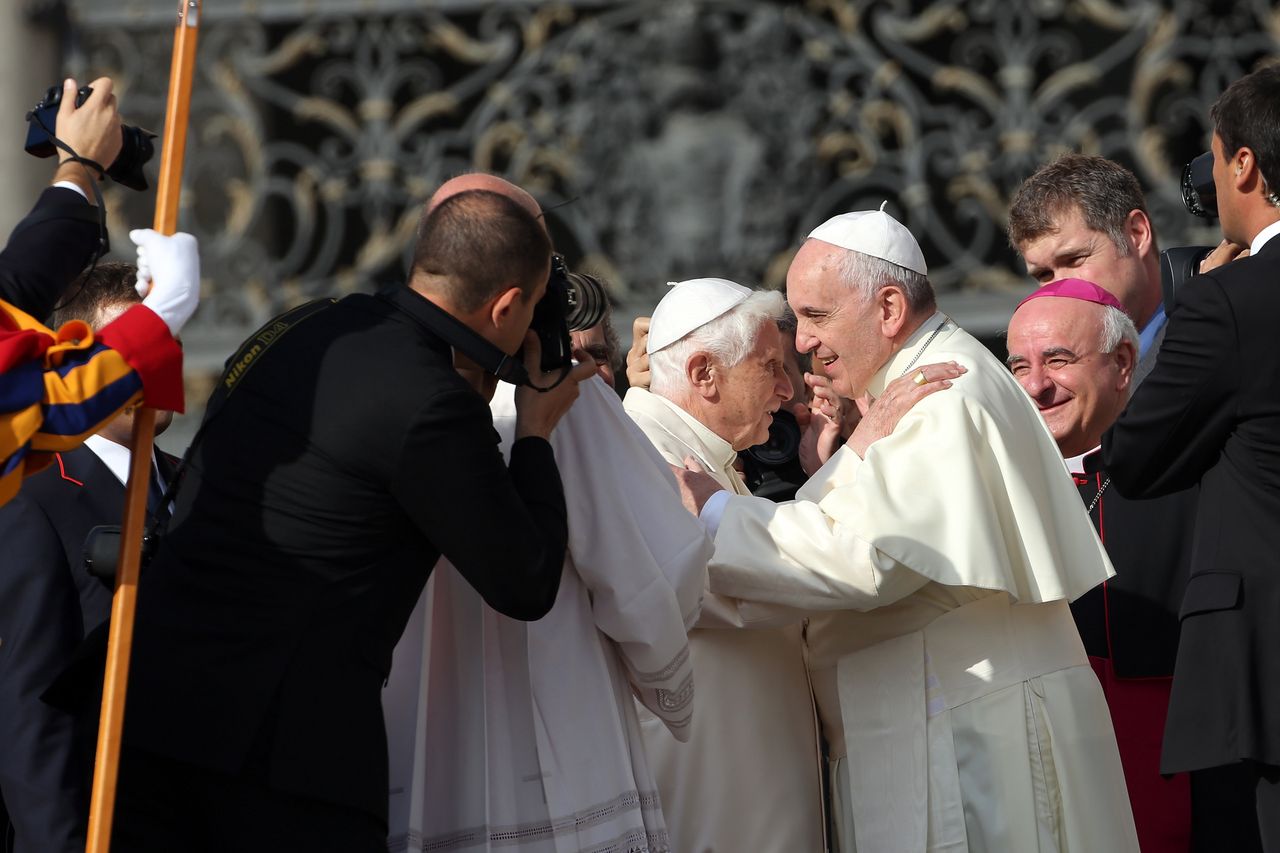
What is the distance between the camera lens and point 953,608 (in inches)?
146

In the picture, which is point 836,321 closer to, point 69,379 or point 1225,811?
point 1225,811

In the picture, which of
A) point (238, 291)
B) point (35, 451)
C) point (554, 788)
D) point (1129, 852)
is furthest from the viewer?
point (238, 291)

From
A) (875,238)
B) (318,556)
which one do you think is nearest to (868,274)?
(875,238)

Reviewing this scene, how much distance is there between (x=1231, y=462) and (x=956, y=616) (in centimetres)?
65

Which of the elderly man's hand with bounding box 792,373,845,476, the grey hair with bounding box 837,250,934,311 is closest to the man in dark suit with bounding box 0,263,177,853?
the grey hair with bounding box 837,250,934,311

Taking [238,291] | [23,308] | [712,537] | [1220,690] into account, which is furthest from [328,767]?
[238,291]

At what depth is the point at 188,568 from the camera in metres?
2.88

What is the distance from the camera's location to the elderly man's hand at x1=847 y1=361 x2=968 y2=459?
147 inches

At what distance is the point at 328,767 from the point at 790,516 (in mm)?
1201

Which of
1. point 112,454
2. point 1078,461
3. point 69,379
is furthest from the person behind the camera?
point 1078,461

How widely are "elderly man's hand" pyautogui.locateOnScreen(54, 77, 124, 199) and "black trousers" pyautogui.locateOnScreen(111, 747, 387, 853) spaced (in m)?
1.00

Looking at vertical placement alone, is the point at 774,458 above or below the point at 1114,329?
below

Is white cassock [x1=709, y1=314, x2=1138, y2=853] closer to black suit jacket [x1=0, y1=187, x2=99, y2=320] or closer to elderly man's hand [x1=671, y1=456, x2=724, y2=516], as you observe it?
elderly man's hand [x1=671, y1=456, x2=724, y2=516]

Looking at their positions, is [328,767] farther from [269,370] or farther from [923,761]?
[923,761]
